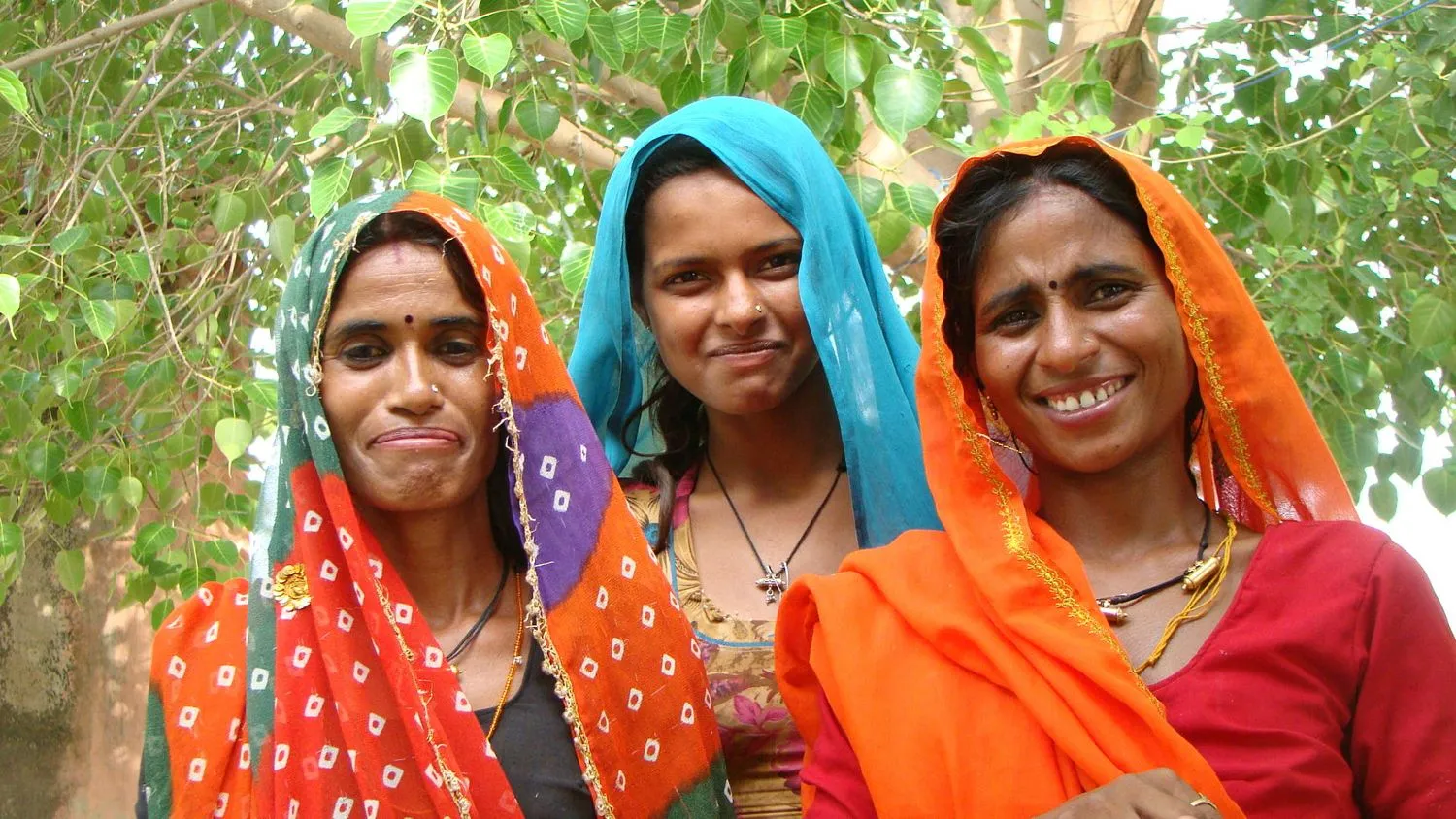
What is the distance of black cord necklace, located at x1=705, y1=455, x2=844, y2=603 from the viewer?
89.4 inches

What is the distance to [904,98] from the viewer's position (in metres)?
2.55

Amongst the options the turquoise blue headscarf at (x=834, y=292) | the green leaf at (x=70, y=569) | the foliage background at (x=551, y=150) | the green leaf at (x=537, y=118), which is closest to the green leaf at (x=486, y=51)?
the foliage background at (x=551, y=150)

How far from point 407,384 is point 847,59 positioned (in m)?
1.14

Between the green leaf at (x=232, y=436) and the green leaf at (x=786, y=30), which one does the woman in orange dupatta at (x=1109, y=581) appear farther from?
the green leaf at (x=232, y=436)

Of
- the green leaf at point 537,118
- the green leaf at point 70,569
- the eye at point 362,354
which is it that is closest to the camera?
the eye at point 362,354

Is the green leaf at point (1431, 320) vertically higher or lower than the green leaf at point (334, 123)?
lower

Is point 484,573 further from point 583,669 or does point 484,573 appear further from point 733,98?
point 733,98

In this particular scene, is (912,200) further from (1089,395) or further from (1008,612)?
(1008,612)

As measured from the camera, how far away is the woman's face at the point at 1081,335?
5.84 feet

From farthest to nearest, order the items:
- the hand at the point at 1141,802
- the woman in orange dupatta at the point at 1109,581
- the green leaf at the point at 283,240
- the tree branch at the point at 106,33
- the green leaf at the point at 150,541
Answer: the green leaf at the point at 150,541 < the tree branch at the point at 106,33 < the green leaf at the point at 283,240 < the woman in orange dupatta at the point at 1109,581 < the hand at the point at 1141,802

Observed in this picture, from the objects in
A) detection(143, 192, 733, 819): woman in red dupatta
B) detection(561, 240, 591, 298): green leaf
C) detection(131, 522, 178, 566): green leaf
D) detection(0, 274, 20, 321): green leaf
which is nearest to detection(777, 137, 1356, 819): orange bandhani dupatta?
detection(143, 192, 733, 819): woman in red dupatta

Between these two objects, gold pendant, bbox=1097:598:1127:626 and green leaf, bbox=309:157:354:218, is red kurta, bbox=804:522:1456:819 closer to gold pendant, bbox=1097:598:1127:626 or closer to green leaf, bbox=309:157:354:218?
gold pendant, bbox=1097:598:1127:626

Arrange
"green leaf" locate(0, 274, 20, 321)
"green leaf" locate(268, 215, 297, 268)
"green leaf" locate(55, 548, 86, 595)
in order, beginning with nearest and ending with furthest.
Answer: "green leaf" locate(0, 274, 20, 321) → "green leaf" locate(268, 215, 297, 268) → "green leaf" locate(55, 548, 86, 595)

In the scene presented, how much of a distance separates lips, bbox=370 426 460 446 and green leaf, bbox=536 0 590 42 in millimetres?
933
